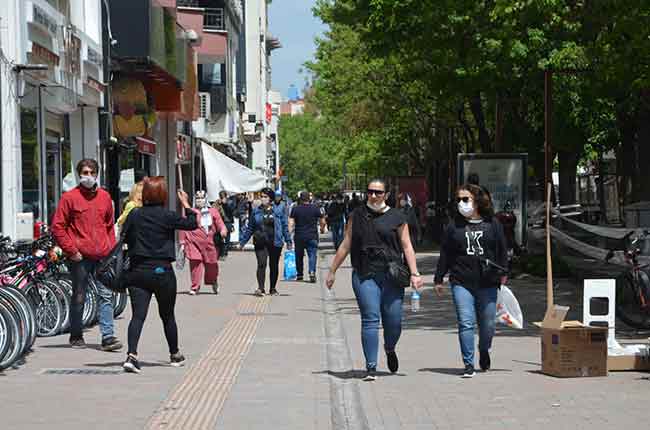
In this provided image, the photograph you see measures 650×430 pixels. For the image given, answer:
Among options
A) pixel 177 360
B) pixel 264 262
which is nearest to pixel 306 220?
pixel 264 262

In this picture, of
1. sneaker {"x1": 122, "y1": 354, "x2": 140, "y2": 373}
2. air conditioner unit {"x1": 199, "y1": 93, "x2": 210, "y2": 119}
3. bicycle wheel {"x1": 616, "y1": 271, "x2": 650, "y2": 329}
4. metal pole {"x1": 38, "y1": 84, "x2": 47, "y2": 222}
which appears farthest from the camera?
air conditioner unit {"x1": 199, "y1": 93, "x2": 210, "y2": 119}

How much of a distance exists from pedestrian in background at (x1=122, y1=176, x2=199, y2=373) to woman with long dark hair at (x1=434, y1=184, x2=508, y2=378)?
7.59 feet

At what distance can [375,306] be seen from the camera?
440 inches

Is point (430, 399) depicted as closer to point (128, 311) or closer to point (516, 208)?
point (128, 311)

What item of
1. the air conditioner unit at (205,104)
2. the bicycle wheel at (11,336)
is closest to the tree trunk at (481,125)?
the air conditioner unit at (205,104)

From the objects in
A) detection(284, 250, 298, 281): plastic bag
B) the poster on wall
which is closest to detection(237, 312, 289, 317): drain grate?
detection(284, 250, 298, 281): plastic bag

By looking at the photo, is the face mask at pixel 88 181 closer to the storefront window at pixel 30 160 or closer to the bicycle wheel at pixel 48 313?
the bicycle wheel at pixel 48 313

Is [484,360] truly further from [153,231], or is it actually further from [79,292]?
[79,292]

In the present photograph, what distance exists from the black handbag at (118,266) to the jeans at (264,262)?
9643mm

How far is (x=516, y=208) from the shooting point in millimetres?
27250

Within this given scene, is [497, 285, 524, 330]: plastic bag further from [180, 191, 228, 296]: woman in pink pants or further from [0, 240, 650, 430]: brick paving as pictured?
[180, 191, 228, 296]: woman in pink pants

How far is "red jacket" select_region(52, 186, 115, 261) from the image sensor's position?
13258 mm

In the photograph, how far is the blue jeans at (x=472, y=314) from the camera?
37.2 feet

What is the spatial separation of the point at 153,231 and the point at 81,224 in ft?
6.14
